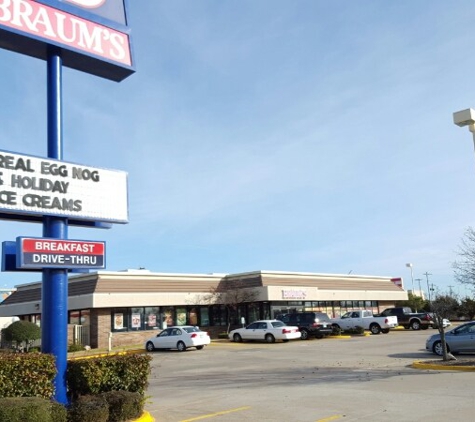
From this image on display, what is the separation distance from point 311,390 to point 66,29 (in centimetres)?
993

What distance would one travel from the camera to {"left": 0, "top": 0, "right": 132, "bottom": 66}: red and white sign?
434 inches

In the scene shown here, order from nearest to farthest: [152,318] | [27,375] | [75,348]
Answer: [27,375] < [75,348] < [152,318]

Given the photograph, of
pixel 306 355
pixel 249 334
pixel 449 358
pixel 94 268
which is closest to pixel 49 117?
pixel 94 268

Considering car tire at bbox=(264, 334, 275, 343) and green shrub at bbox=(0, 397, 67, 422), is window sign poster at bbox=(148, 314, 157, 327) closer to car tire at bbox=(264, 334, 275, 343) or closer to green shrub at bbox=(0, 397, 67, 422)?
car tire at bbox=(264, 334, 275, 343)

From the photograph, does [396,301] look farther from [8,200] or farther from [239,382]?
[8,200]

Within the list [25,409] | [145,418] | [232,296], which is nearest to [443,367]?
[145,418]

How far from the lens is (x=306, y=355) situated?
81.0 feet

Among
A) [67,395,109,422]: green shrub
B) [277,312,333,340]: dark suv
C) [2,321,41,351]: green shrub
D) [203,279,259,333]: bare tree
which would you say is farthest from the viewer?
[203,279,259,333]: bare tree

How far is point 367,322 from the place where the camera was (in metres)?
39.6

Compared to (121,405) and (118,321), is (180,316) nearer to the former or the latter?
(118,321)

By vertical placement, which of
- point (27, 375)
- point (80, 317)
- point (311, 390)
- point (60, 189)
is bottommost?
point (311, 390)

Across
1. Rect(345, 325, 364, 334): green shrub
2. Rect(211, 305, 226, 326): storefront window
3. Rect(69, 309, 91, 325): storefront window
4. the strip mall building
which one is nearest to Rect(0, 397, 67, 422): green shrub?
Answer: the strip mall building

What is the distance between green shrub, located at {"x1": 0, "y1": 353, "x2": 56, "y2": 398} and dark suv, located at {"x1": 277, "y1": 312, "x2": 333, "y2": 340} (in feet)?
91.0

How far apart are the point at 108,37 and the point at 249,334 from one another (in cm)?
2590
